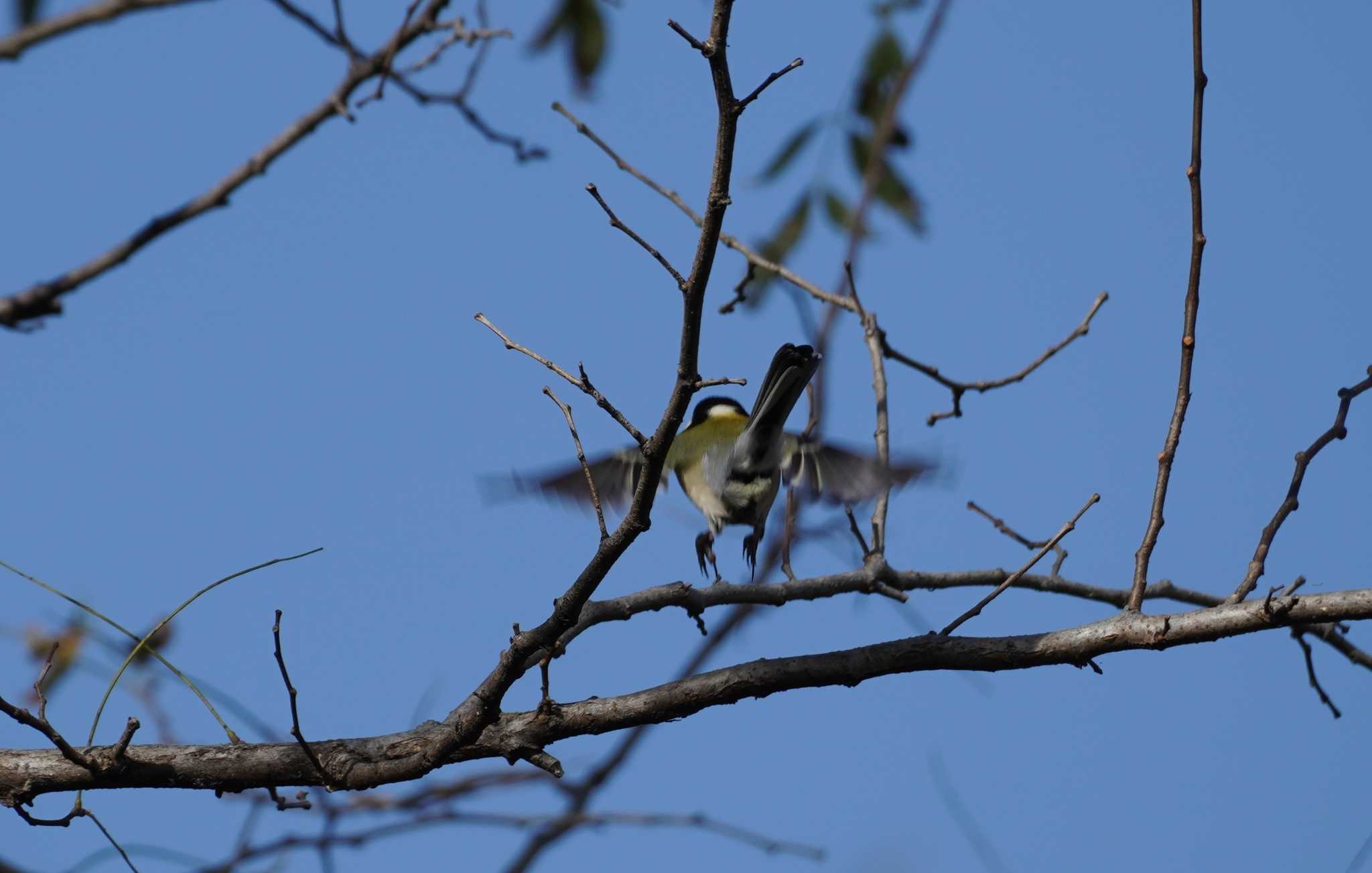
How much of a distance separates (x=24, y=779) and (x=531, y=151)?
247cm

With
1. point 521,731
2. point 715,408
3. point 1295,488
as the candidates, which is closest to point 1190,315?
point 1295,488

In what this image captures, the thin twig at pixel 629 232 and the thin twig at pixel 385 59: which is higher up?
the thin twig at pixel 385 59

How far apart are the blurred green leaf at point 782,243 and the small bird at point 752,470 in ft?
1.48

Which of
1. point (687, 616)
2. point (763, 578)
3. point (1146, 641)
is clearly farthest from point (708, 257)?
point (763, 578)

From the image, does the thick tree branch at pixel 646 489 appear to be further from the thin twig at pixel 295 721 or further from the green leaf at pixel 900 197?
the green leaf at pixel 900 197

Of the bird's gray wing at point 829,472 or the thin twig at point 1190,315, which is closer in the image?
the thin twig at point 1190,315

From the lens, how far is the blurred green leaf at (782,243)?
4422mm

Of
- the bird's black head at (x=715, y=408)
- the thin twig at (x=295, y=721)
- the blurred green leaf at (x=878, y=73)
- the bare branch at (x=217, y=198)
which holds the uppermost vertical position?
the bird's black head at (x=715, y=408)

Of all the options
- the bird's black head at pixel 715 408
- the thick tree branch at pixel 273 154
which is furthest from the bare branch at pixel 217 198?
the bird's black head at pixel 715 408

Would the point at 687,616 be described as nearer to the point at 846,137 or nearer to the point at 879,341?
the point at 879,341

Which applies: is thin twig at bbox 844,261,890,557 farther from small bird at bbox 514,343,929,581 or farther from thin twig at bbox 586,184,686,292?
thin twig at bbox 586,184,686,292

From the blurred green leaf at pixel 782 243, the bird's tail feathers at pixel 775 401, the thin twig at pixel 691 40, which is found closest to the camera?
the thin twig at pixel 691 40

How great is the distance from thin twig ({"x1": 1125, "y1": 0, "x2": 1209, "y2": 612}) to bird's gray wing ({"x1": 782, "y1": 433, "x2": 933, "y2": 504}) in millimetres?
1622

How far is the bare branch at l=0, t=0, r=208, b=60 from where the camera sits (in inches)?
103
